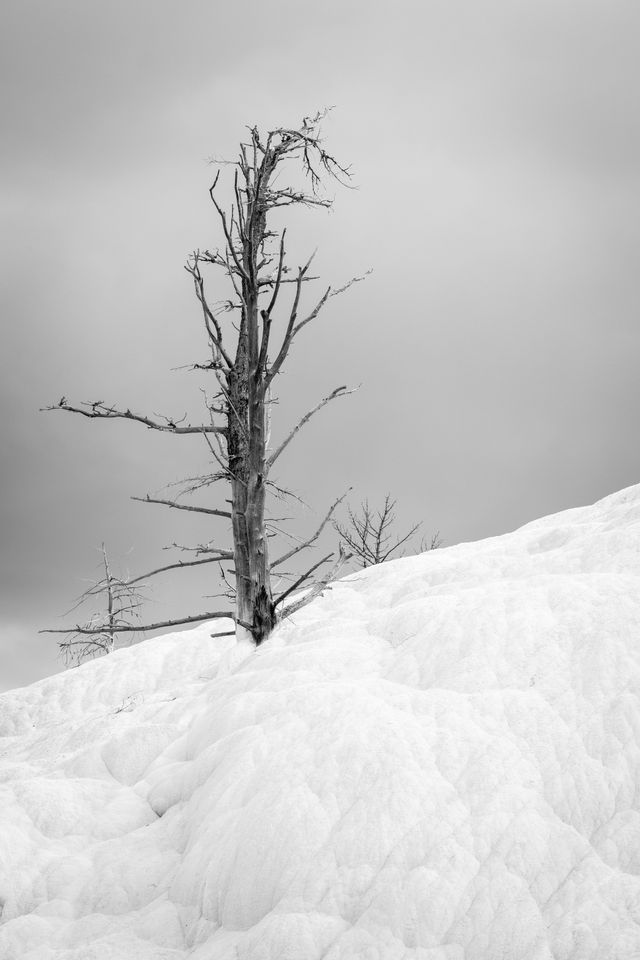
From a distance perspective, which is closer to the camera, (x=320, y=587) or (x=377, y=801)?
(x=377, y=801)

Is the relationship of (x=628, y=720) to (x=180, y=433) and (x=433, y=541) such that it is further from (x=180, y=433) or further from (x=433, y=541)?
(x=433, y=541)

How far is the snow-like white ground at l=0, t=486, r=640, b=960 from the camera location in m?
5.54

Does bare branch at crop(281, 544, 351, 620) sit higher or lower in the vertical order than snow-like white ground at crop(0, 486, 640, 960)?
higher

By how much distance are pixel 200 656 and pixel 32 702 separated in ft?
10.9

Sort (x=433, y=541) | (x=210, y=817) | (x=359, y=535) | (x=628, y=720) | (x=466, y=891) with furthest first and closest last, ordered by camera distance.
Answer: (x=433, y=541), (x=359, y=535), (x=210, y=817), (x=628, y=720), (x=466, y=891)

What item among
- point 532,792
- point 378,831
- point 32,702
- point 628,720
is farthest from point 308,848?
point 32,702

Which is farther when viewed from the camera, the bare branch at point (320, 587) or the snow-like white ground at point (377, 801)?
the bare branch at point (320, 587)

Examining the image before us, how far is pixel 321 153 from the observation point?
14008 millimetres

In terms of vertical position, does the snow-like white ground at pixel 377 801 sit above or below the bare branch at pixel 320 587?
below

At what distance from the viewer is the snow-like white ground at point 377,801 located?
18.2 ft

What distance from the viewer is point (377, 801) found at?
20.7 feet

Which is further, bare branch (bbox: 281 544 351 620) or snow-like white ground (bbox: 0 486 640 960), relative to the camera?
bare branch (bbox: 281 544 351 620)

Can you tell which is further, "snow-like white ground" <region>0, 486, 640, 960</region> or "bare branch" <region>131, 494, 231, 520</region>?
"bare branch" <region>131, 494, 231, 520</region>

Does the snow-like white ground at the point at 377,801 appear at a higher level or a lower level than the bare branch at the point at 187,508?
lower
